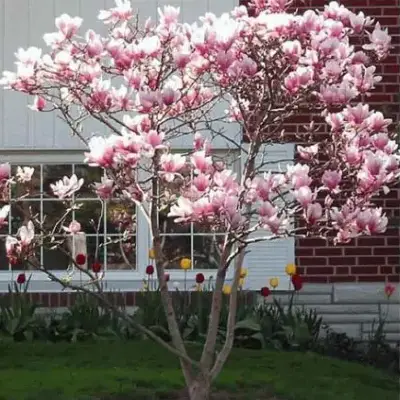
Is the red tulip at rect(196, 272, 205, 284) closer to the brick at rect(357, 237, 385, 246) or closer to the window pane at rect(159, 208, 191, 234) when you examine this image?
the window pane at rect(159, 208, 191, 234)

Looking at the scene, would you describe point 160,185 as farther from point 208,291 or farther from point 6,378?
point 208,291

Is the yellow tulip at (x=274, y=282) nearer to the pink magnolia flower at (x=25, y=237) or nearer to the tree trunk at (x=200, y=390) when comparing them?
the tree trunk at (x=200, y=390)

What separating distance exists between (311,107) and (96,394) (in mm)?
2054

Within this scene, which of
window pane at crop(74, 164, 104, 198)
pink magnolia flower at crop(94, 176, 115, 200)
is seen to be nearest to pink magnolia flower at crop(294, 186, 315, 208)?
pink magnolia flower at crop(94, 176, 115, 200)

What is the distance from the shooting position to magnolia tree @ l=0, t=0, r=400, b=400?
4.55m

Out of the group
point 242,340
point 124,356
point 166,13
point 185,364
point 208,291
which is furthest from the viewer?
point 208,291

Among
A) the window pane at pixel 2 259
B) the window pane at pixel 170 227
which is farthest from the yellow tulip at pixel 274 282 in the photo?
the window pane at pixel 2 259

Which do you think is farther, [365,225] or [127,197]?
[127,197]

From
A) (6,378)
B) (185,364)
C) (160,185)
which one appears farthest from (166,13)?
(6,378)

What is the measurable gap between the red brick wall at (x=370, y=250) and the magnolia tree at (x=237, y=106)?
144 inches

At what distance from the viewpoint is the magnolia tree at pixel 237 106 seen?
4.55 metres

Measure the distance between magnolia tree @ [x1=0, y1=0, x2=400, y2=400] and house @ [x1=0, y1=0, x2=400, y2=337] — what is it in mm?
3606

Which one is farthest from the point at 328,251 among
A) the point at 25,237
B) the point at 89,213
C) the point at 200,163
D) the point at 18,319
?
the point at 25,237

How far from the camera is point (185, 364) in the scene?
5.41m
